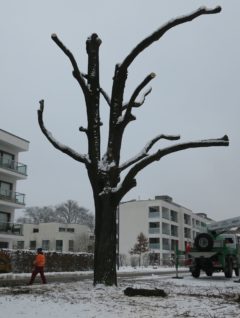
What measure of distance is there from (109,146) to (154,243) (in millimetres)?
63753

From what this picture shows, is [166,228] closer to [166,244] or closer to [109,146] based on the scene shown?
[166,244]

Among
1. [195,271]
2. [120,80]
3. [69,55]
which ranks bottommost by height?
[195,271]

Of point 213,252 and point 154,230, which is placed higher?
point 154,230

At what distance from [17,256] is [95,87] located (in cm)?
1868

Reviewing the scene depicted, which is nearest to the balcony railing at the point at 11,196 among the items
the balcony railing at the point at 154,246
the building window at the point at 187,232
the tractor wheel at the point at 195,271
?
the tractor wheel at the point at 195,271

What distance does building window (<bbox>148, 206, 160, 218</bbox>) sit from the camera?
77.8 m

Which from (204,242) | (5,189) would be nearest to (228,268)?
(204,242)

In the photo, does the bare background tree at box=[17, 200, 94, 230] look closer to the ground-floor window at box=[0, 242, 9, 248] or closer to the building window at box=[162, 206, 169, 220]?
the building window at box=[162, 206, 169, 220]

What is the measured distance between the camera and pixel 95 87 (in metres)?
15.0

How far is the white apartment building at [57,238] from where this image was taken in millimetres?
76312

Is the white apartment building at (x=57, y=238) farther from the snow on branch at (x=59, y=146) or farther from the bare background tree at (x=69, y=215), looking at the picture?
the snow on branch at (x=59, y=146)

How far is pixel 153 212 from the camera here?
78312 mm

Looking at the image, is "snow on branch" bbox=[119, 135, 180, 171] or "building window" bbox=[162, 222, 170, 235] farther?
"building window" bbox=[162, 222, 170, 235]

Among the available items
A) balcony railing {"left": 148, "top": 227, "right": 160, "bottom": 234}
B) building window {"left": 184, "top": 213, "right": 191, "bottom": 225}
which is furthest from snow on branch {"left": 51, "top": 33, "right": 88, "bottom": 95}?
building window {"left": 184, "top": 213, "right": 191, "bottom": 225}
